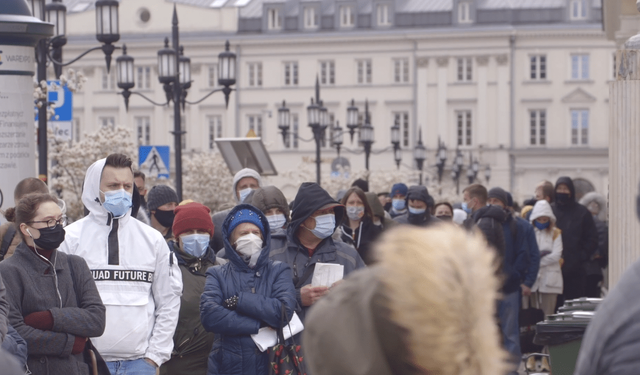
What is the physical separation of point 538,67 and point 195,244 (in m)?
70.9

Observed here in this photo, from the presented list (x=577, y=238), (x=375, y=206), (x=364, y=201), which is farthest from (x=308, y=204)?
(x=577, y=238)

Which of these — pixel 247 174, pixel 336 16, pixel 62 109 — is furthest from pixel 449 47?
pixel 247 174

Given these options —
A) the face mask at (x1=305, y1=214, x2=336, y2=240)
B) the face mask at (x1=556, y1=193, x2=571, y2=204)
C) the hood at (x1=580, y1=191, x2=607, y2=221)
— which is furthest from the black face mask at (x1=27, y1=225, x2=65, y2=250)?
the hood at (x1=580, y1=191, x2=607, y2=221)

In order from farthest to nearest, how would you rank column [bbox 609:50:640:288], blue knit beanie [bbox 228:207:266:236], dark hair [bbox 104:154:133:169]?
column [bbox 609:50:640:288] < blue knit beanie [bbox 228:207:266:236] < dark hair [bbox 104:154:133:169]

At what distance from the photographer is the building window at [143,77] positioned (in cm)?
7944

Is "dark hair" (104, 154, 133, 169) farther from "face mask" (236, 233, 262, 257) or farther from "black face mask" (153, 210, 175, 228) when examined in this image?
"black face mask" (153, 210, 175, 228)

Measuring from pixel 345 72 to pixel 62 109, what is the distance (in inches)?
2417

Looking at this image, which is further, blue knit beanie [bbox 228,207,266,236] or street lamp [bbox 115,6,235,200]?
street lamp [bbox 115,6,235,200]

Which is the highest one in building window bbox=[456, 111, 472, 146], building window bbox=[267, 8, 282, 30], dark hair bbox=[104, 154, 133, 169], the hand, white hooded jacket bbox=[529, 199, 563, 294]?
building window bbox=[267, 8, 282, 30]

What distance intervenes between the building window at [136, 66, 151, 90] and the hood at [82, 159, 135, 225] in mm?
74403

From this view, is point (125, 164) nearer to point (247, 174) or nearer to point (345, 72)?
point (247, 174)

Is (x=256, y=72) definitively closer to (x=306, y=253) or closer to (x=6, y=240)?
(x=6, y=240)

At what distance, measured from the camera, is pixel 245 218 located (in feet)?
20.2

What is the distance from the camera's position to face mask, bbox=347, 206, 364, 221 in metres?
10.0
